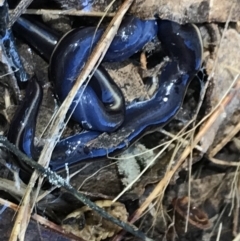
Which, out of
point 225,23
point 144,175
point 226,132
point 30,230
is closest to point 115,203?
point 144,175

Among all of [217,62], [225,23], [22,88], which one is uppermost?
[225,23]

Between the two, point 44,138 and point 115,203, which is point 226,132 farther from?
point 44,138

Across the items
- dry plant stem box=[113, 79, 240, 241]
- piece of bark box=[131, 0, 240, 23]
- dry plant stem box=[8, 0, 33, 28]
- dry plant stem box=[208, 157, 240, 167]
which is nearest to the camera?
dry plant stem box=[8, 0, 33, 28]

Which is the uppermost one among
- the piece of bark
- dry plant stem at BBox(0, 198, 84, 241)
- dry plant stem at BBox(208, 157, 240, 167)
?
the piece of bark

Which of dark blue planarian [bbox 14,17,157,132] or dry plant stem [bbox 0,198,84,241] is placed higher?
dark blue planarian [bbox 14,17,157,132]

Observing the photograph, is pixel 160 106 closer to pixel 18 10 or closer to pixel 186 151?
pixel 186 151

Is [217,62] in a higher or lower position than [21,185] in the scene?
higher

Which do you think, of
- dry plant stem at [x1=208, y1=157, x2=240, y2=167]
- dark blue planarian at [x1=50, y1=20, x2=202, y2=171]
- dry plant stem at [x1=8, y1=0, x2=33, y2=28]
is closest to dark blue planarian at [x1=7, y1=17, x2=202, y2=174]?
dark blue planarian at [x1=50, y1=20, x2=202, y2=171]

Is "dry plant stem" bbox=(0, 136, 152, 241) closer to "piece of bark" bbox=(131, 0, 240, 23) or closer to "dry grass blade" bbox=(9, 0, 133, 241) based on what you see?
"dry grass blade" bbox=(9, 0, 133, 241)
